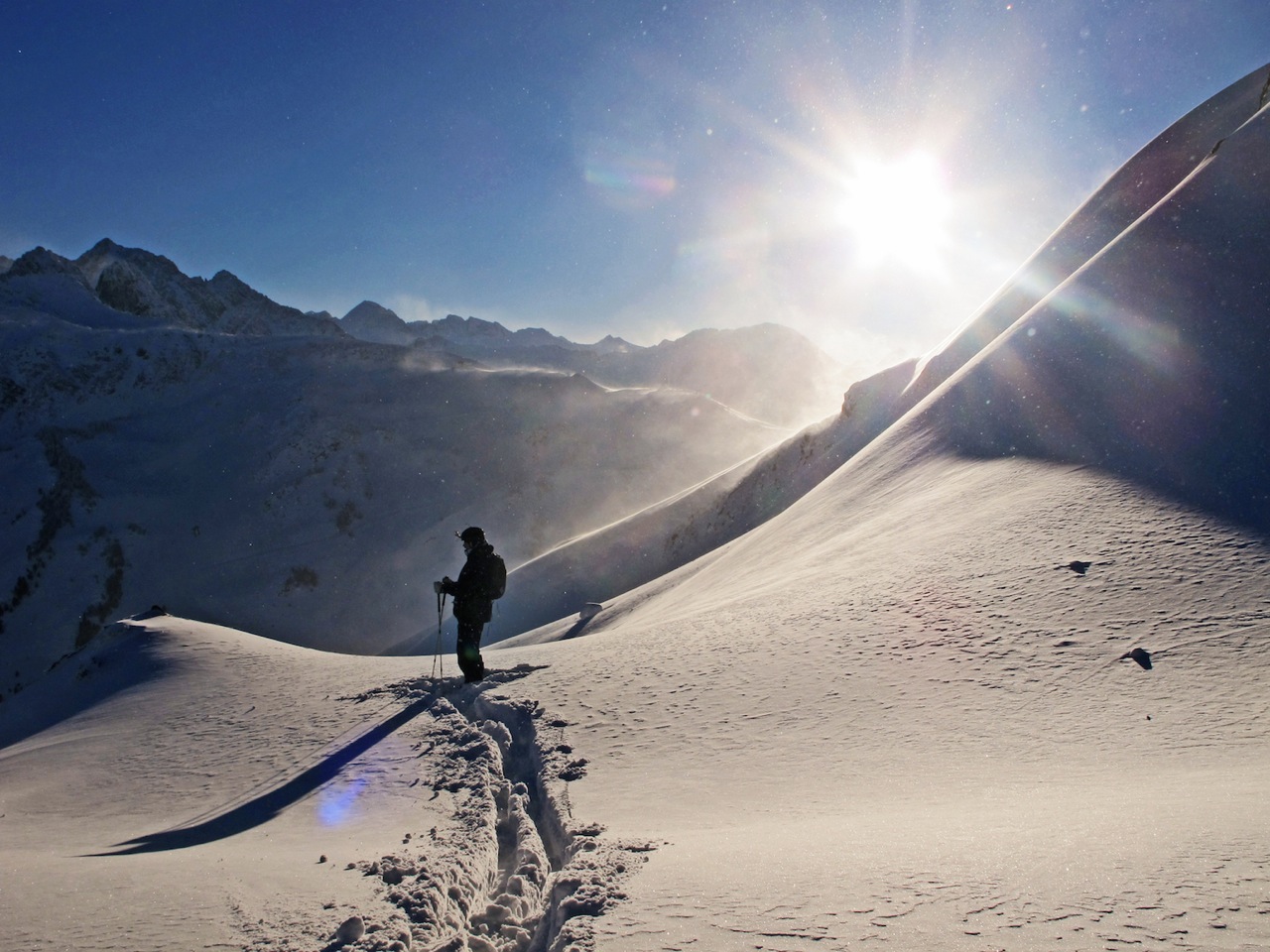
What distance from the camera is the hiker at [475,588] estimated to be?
27.1ft

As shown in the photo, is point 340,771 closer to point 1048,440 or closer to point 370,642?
point 1048,440

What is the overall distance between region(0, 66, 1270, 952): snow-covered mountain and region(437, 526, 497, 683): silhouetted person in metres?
0.62

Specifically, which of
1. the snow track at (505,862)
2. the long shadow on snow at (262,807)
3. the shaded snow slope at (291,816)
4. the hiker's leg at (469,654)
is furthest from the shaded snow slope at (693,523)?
the snow track at (505,862)

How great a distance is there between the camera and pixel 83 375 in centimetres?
5622

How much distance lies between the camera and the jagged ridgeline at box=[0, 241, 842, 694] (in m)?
42.1

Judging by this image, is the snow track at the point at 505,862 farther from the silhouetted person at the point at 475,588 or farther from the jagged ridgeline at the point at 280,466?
the jagged ridgeline at the point at 280,466

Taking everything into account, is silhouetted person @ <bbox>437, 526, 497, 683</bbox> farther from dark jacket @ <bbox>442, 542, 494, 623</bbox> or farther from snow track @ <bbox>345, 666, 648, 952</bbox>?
snow track @ <bbox>345, 666, 648, 952</bbox>

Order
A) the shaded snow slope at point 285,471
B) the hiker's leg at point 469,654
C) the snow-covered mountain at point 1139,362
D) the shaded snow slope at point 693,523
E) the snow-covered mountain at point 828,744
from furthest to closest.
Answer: the shaded snow slope at point 285,471 → the shaded snow slope at point 693,523 → the snow-covered mountain at point 1139,362 → the hiker's leg at point 469,654 → the snow-covered mountain at point 828,744

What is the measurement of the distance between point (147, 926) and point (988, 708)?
5033 millimetres

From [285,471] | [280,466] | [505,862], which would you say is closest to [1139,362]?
[505,862]

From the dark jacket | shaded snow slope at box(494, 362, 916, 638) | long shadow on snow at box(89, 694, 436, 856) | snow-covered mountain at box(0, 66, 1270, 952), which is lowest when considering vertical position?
long shadow on snow at box(89, 694, 436, 856)

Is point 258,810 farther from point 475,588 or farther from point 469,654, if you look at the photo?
point 475,588

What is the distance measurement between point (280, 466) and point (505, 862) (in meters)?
55.2

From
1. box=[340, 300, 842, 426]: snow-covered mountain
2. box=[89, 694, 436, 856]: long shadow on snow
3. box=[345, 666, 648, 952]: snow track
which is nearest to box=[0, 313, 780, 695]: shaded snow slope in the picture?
box=[89, 694, 436, 856]: long shadow on snow
